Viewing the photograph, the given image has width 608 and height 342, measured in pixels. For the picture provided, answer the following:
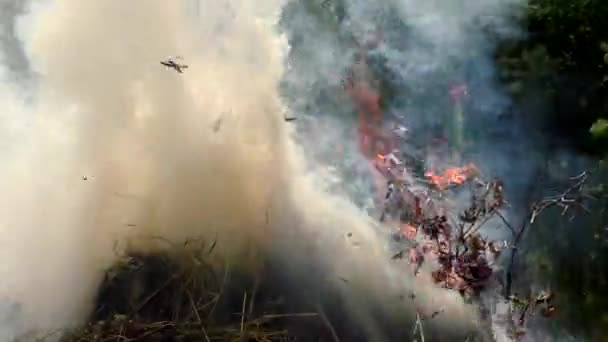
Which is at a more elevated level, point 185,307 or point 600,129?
point 600,129

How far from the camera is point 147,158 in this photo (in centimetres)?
196

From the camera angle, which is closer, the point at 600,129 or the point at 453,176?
the point at 600,129

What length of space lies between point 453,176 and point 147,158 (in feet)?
2.22

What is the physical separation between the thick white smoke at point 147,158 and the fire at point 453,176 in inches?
7.1

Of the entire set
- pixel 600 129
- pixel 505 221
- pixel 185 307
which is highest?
pixel 600 129

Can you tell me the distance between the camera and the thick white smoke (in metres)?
1.91

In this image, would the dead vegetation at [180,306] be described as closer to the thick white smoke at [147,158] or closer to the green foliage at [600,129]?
the thick white smoke at [147,158]

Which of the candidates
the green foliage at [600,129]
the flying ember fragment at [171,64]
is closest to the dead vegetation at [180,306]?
the flying ember fragment at [171,64]

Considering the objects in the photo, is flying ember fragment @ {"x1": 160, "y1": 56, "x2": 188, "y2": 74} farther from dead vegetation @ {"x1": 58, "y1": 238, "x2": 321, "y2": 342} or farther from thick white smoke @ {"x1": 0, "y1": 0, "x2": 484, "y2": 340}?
dead vegetation @ {"x1": 58, "y1": 238, "x2": 321, "y2": 342}

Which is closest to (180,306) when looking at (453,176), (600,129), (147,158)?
(147,158)

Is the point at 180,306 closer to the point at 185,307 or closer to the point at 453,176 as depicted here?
the point at 185,307

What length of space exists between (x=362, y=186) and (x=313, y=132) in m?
0.16

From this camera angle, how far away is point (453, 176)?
1.94 m

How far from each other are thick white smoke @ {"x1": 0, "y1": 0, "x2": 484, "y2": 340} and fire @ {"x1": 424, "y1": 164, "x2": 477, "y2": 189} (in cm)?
18
